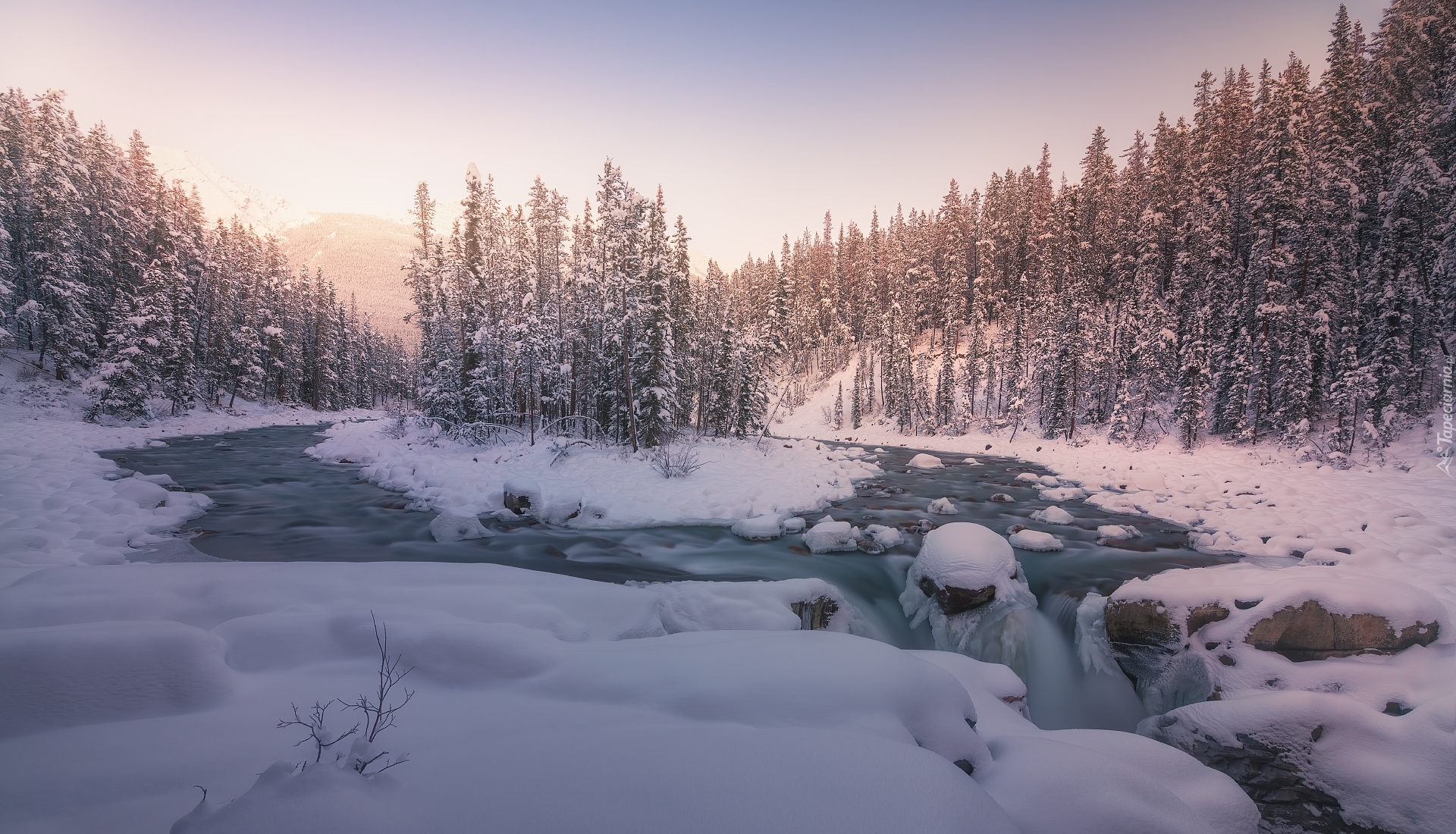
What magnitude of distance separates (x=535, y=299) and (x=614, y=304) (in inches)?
226

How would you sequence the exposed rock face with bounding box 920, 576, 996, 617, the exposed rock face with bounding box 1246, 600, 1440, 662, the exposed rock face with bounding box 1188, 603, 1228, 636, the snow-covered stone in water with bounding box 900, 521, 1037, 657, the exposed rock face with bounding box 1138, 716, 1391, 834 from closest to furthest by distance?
the exposed rock face with bounding box 1138, 716, 1391, 834 < the exposed rock face with bounding box 1246, 600, 1440, 662 < the exposed rock face with bounding box 1188, 603, 1228, 636 < the snow-covered stone in water with bounding box 900, 521, 1037, 657 < the exposed rock face with bounding box 920, 576, 996, 617

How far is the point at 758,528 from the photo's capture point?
10180 mm

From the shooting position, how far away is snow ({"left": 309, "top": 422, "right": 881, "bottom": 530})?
36.7 ft

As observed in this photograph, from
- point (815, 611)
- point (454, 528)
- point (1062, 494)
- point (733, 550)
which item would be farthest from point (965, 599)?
point (1062, 494)

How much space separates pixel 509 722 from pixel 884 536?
836 centimetres

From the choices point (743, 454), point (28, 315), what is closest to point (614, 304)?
point (743, 454)

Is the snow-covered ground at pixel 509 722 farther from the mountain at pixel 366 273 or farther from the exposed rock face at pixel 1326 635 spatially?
the mountain at pixel 366 273

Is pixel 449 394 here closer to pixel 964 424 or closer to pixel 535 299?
pixel 535 299

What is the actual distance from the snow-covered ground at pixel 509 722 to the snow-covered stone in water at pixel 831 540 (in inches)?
179

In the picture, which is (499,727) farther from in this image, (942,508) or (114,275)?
(114,275)

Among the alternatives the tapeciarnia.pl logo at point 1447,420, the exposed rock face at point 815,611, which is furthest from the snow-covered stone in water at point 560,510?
the tapeciarnia.pl logo at point 1447,420

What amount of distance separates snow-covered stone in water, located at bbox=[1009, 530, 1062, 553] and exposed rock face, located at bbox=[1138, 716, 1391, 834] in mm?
5495

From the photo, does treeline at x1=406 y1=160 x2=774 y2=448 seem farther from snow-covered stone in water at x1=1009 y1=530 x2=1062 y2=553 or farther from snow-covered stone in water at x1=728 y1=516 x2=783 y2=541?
snow-covered stone in water at x1=1009 y1=530 x2=1062 y2=553

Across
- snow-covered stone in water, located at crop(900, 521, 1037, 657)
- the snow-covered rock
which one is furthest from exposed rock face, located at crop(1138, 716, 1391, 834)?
the snow-covered rock
